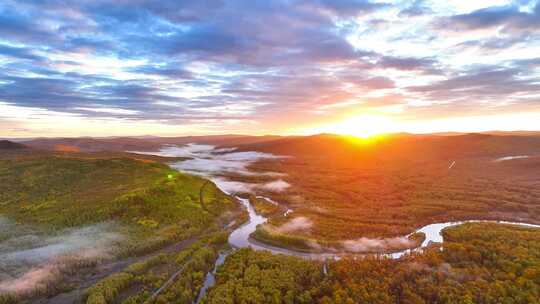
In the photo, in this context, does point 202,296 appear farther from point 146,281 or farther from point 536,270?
point 536,270

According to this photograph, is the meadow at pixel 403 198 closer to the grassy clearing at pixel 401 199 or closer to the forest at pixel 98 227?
the grassy clearing at pixel 401 199

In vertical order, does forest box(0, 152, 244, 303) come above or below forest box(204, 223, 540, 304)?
above

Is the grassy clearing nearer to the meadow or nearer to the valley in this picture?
the meadow

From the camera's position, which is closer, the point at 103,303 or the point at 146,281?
the point at 103,303

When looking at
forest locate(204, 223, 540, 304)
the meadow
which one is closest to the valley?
forest locate(204, 223, 540, 304)

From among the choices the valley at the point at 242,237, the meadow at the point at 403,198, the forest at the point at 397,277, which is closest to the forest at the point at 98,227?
the valley at the point at 242,237

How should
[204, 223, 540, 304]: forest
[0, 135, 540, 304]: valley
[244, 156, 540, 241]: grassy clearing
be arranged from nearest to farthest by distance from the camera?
1. [204, 223, 540, 304]: forest
2. [0, 135, 540, 304]: valley
3. [244, 156, 540, 241]: grassy clearing

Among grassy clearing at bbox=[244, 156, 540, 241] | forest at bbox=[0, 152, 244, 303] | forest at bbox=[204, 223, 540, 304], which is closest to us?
forest at bbox=[204, 223, 540, 304]

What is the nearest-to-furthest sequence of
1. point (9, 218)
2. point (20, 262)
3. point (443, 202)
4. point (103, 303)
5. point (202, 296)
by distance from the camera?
point (103, 303) → point (202, 296) → point (20, 262) → point (9, 218) → point (443, 202)

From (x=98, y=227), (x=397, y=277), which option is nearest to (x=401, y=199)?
(x=397, y=277)

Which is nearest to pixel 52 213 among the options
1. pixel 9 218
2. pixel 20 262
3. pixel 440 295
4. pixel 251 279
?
pixel 9 218

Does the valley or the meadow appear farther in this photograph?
the meadow
